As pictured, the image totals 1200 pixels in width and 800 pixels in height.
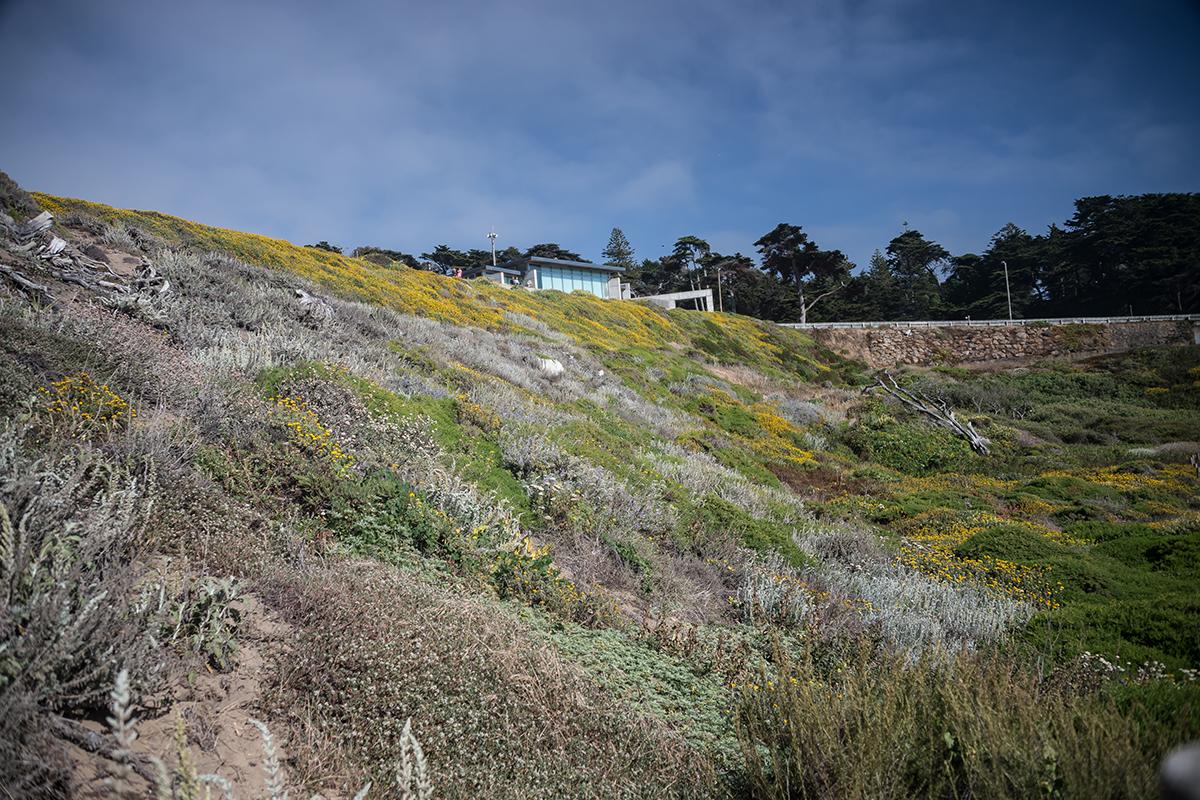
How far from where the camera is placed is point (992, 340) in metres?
48.8

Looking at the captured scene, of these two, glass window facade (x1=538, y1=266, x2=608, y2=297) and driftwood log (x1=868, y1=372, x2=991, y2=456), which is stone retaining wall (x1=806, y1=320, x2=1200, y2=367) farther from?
driftwood log (x1=868, y1=372, x2=991, y2=456)

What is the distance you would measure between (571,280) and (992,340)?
3706 cm

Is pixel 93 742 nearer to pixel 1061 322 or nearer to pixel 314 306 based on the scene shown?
pixel 314 306

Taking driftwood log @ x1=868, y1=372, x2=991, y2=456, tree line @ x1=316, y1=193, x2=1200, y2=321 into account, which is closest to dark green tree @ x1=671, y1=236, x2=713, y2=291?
tree line @ x1=316, y1=193, x2=1200, y2=321

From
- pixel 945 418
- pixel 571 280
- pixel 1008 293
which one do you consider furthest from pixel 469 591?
pixel 1008 293

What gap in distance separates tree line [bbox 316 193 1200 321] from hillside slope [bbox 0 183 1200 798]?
165 ft

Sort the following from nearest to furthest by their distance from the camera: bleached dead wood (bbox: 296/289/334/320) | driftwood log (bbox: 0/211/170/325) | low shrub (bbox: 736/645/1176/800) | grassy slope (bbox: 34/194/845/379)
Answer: low shrub (bbox: 736/645/1176/800), driftwood log (bbox: 0/211/170/325), bleached dead wood (bbox: 296/289/334/320), grassy slope (bbox: 34/194/845/379)

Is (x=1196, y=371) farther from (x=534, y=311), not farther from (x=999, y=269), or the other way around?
(x=999, y=269)

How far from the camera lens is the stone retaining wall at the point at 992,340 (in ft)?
142

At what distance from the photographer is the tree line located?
57.1 m

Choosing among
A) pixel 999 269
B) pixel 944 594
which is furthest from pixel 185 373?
pixel 999 269

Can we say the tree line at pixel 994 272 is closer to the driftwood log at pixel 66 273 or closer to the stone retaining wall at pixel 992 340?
the stone retaining wall at pixel 992 340

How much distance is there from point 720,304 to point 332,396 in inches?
2478

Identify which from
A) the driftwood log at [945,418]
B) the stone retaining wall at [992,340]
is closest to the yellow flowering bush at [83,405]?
the driftwood log at [945,418]
